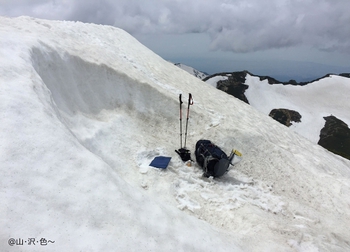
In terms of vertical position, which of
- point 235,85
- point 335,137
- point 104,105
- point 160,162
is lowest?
point 335,137

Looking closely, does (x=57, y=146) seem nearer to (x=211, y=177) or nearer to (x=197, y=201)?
(x=197, y=201)

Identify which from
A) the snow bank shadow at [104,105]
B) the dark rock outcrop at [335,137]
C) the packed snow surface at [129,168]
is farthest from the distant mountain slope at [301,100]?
A: the snow bank shadow at [104,105]

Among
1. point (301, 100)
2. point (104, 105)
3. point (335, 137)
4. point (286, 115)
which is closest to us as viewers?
point (104, 105)

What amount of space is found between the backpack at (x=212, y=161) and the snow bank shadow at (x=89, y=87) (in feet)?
15.2

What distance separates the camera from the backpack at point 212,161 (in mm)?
11734

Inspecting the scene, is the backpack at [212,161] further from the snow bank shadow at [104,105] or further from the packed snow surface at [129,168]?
the snow bank shadow at [104,105]

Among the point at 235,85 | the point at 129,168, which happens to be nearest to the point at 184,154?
the point at 129,168

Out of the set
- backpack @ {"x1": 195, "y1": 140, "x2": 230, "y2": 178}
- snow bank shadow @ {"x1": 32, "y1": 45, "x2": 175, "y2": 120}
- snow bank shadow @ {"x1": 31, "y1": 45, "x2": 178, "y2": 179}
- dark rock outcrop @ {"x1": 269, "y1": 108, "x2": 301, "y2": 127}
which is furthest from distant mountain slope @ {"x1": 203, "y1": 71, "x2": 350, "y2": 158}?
backpack @ {"x1": 195, "y1": 140, "x2": 230, "y2": 178}

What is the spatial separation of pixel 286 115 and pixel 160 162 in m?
69.8

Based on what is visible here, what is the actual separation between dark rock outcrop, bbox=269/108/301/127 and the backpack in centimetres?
6138

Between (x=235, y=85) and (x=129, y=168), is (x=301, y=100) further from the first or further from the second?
(x=129, y=168)

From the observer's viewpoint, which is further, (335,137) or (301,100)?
(301,100)

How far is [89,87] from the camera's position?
14609 millimetres

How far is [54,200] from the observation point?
221 inches
